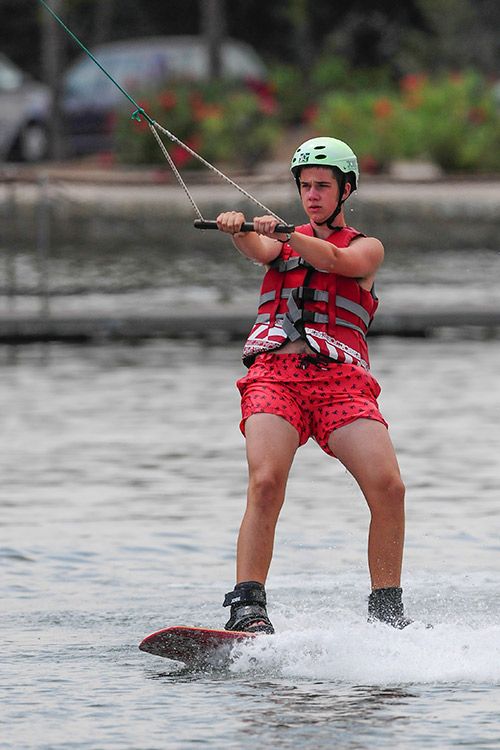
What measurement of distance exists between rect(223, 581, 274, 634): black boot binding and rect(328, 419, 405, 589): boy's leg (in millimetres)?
425

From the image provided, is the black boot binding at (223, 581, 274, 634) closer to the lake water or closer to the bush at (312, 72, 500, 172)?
the lake water

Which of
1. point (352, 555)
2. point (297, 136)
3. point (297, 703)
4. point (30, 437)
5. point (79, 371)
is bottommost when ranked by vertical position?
point (297, 703)

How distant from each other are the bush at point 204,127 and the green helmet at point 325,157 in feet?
66.9

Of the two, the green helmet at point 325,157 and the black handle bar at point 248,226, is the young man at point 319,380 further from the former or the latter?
the black handle bar at point 248,226

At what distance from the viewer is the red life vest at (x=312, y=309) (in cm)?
771

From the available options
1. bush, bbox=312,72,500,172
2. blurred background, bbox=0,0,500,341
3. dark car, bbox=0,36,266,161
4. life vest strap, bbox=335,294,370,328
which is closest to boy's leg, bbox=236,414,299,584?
life vest strap, bbox=335,294,370,328

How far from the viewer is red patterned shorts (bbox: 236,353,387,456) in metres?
7.68

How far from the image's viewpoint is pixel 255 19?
4434 centimetres

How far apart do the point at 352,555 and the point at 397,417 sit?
14.0ft

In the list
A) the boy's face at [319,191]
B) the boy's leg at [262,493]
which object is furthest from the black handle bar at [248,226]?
the boy's leg at [262,493]

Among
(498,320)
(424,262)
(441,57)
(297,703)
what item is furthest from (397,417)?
(441,57)

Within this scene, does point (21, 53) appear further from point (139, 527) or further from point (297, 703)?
point (297, 703)

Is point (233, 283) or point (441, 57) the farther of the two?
point (441, 57)

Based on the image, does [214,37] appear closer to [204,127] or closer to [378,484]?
[204,127]
